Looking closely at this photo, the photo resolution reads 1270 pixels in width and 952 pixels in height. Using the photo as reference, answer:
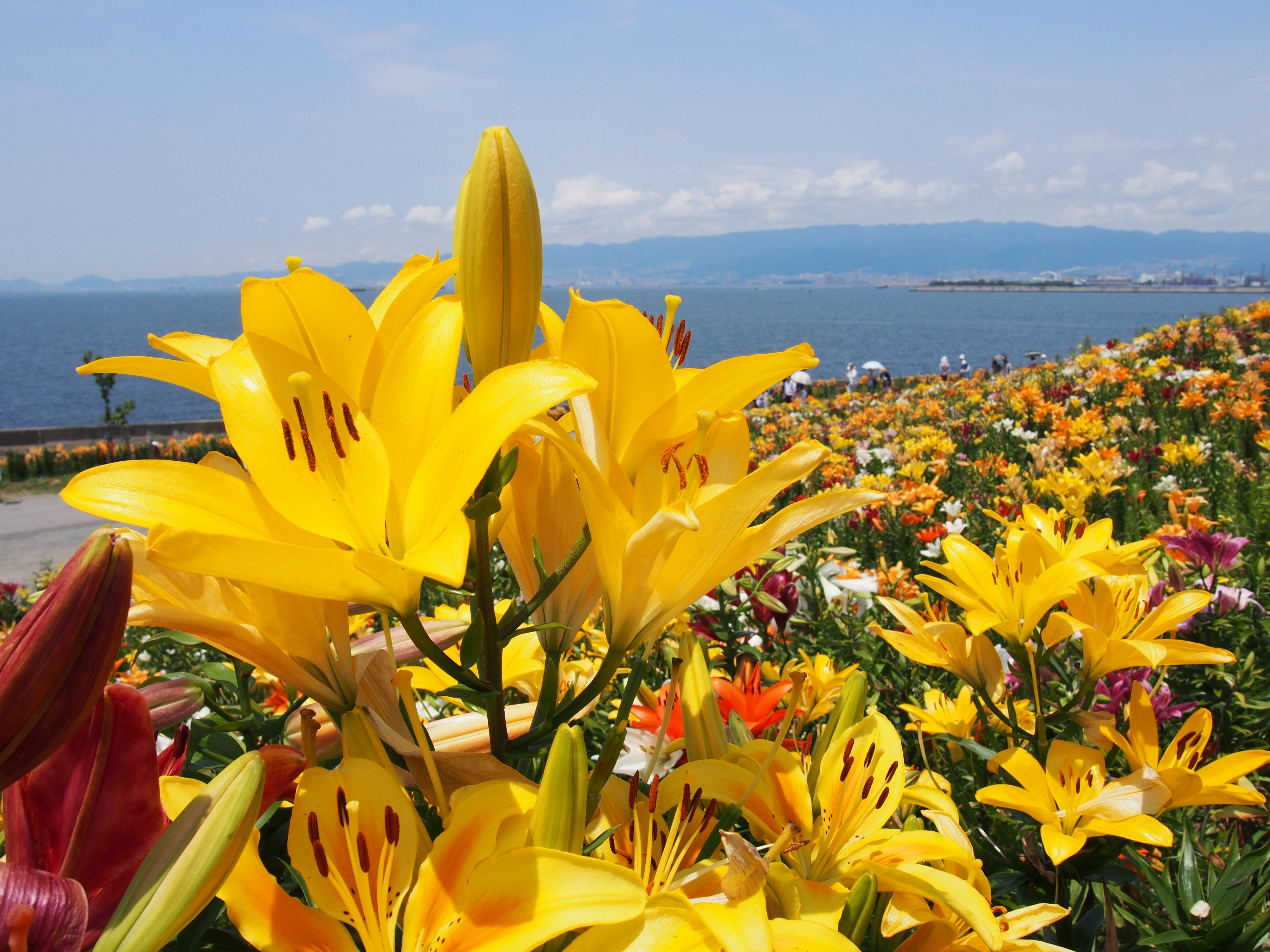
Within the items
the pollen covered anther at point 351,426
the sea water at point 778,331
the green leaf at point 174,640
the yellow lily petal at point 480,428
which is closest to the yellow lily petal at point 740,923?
the yellow lily petal at point 480,428

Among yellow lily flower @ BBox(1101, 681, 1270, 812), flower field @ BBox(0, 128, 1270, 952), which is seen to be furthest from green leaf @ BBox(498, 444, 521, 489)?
yellow lily flower @ BBox(1101, 681, 1270, 812)

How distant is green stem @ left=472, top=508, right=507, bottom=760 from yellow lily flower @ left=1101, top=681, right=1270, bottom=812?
2.72ft

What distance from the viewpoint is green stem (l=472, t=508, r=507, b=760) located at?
0.64 m

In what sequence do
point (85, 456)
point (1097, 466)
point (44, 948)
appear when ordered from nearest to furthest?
point (44, 948), point (1097, 466), point (85, 456)

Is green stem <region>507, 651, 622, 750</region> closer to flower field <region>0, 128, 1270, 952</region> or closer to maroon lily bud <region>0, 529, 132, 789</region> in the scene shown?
flower field <region>0, 128, 1270, 952</region>

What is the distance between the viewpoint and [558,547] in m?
0.74

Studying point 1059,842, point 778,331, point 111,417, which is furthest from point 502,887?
point 778,331

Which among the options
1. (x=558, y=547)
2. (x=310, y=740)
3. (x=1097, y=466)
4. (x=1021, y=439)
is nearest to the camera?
(x=310, y=740)

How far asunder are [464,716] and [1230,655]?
1118 millimetres

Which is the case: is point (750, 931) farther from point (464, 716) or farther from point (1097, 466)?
point (1097, 466)

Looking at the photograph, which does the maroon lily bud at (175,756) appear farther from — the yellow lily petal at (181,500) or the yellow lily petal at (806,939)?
the yellow lily petal at (806,939)

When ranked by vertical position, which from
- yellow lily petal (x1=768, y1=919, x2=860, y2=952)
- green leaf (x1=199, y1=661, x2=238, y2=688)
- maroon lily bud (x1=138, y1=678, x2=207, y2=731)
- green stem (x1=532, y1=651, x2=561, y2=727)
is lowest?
yellow lily petal (x1=768, y1=919, x2=860, y2=952)

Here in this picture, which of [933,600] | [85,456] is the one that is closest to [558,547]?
[933,600]

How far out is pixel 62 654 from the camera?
41cm
